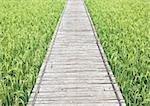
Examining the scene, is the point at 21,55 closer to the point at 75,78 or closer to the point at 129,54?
the point at 75,78

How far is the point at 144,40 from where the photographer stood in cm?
821

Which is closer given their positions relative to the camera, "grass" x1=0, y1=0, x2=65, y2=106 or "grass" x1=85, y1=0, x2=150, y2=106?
"grass" x1=0, y1=0, x2=65, y2=106

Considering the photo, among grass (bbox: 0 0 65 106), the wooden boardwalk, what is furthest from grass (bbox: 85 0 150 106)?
grass (bbox: 0 0 65 106)

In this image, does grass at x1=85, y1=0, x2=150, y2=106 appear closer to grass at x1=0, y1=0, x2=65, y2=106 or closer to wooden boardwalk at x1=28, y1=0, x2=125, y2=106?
wooden boardwalk at x1=28, y1=0, x2=125, y2=106

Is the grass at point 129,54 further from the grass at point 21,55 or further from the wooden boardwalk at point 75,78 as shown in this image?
the grass at point 21,55

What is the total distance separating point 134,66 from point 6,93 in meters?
2.52

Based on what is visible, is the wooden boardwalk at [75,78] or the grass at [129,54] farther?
the grass at [129,54]

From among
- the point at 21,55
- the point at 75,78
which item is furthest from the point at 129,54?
the point at 21,55

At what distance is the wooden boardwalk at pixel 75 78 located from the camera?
508 cm

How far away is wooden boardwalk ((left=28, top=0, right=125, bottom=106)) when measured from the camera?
5078 mm

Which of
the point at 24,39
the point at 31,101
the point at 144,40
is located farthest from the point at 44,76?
the point at 144,40

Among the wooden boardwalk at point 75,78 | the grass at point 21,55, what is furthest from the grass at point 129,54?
the grass at point 21,55

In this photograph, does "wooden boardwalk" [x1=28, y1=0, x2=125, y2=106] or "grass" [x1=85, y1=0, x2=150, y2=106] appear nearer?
"wooden boardwalk" [x1=28, y1=0, x2=125, y2=106]

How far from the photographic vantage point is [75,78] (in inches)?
236
